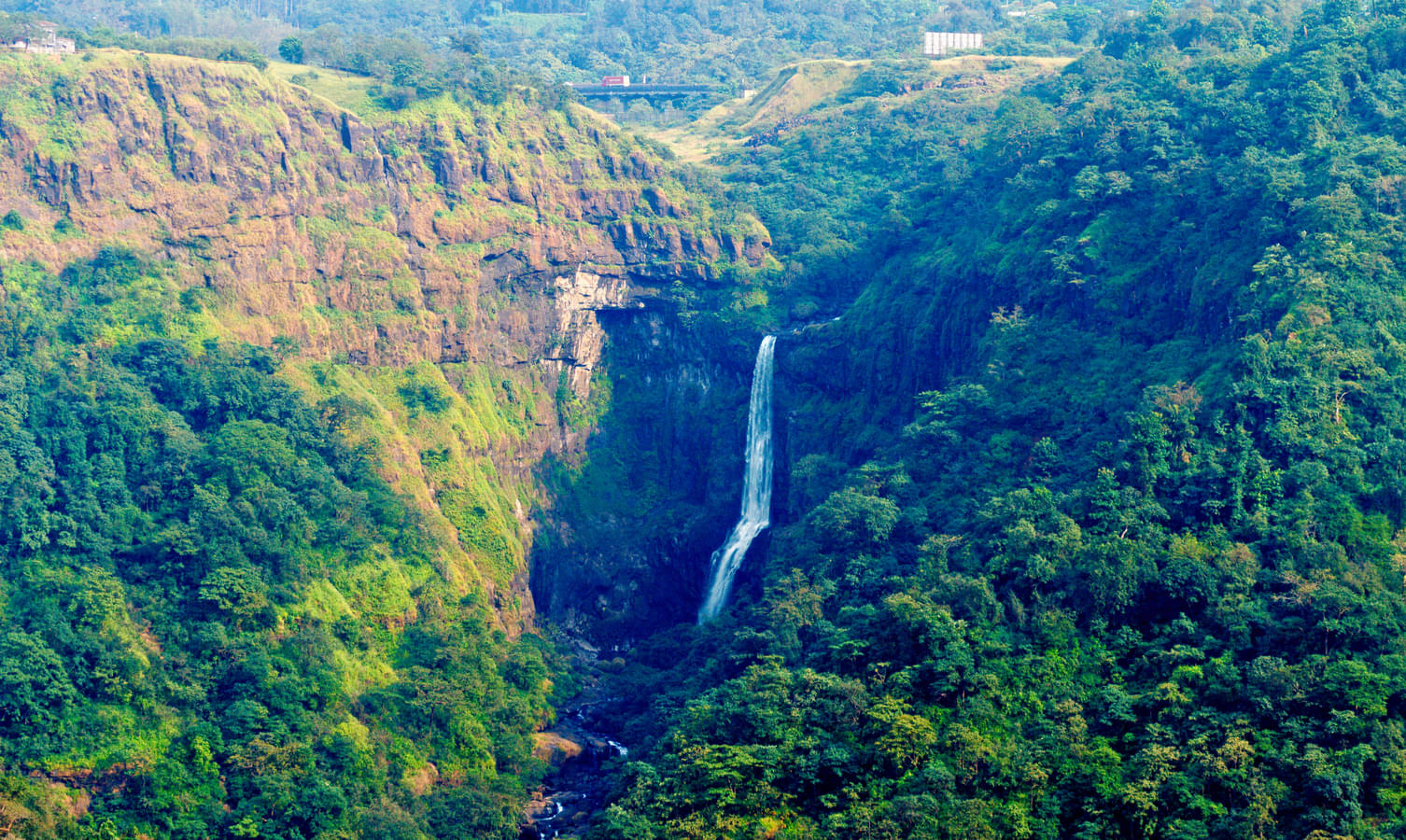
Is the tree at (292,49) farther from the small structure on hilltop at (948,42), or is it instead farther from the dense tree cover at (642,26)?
the small structure on hilltop at (948,42)

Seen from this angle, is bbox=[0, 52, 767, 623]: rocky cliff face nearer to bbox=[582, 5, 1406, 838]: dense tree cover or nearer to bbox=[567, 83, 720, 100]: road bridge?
bbox=[582, 5, 1406, 838]: dense tree cover

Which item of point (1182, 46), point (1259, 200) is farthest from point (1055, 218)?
point (1182, 46)

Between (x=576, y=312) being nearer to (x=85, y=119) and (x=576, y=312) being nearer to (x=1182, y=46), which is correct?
(x=85, y=119)

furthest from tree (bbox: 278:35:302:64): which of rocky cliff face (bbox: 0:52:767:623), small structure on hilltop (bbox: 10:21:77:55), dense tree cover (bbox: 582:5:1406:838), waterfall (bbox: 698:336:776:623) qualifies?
dense tree cover (bbox: 582:5:1406:838)

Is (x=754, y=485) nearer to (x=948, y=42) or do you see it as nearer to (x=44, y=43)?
(x=44, y=43)

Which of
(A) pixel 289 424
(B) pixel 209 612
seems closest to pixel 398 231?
(A) pixel 289 424

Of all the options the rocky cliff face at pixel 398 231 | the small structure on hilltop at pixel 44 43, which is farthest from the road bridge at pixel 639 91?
the small structure on hilltop at pixel 44 43
